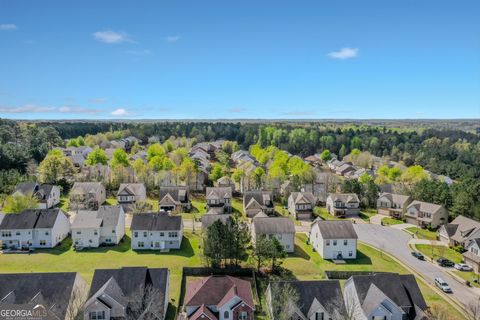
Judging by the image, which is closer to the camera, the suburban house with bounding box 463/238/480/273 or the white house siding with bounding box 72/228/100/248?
the suburban house with bounding box 463/238/480/273

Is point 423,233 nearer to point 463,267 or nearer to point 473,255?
point 473,255

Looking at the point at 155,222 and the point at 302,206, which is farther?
the point at 302,206

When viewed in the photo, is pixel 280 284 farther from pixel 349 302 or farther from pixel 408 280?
pixel 408 280

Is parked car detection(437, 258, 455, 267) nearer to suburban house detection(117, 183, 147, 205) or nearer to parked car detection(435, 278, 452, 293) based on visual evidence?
parked car detection(435, 278, 452, 293)

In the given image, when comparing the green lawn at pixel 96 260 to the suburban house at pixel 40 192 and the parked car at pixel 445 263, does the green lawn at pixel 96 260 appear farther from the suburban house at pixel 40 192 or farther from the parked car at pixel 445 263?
the parked car at pixel 445 263

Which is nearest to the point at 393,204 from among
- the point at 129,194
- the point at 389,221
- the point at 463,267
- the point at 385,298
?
the point at 389,221

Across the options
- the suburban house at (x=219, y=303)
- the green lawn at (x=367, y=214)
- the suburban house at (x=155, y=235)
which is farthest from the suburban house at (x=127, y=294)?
the green lawn at (x=367, y=214)

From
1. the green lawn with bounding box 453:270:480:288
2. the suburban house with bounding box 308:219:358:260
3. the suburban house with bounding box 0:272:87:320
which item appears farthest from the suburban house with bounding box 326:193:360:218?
the suburban house with bounding box 0:272:87:320
